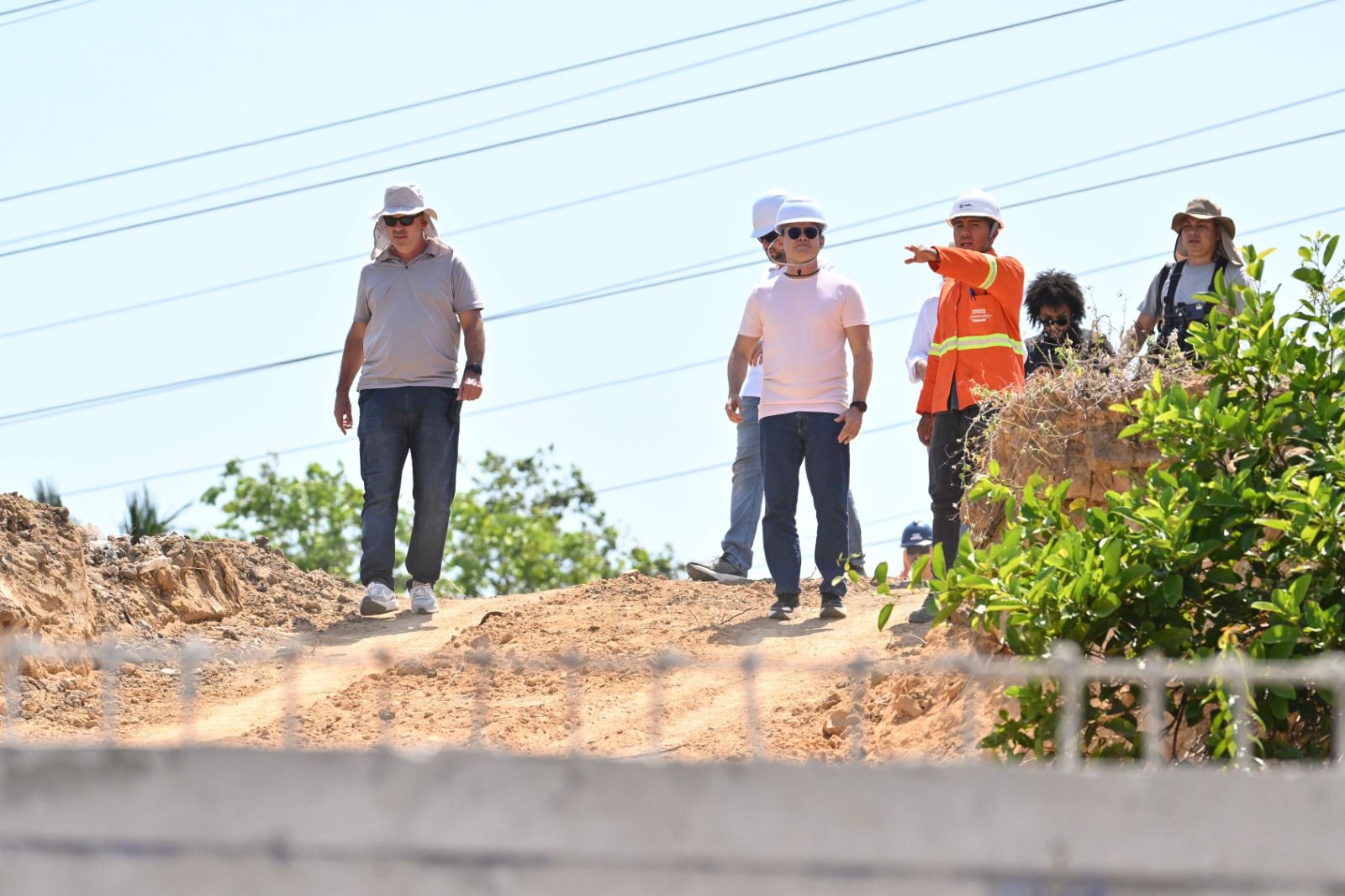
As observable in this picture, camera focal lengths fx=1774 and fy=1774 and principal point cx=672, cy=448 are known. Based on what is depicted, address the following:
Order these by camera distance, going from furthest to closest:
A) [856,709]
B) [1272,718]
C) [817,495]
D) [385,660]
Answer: [817,495] → [1272,718] → [856,709] → [385,660]

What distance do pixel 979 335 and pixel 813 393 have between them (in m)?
0.81

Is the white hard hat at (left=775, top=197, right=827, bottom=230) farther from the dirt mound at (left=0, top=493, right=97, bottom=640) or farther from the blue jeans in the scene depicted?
the dirt mound at (left=0, top=493, right=97, bottom=640)

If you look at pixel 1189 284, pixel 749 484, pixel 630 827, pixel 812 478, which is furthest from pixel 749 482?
Result: pixel 630 827

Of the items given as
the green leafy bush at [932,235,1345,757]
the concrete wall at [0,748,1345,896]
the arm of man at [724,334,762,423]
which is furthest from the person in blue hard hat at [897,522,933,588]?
the concrete wall at [0,748,1345,896]

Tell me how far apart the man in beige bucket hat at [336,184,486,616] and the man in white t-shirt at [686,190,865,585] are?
54.7 inches

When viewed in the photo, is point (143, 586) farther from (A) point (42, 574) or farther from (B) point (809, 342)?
(B) point (809, 342)

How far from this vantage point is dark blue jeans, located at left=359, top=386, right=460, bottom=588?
895 cm

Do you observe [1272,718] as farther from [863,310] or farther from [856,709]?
[863,310]

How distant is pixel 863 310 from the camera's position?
7.96 meters

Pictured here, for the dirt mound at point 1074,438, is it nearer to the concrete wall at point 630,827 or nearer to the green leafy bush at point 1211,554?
the green leafy bush at point 1211,554

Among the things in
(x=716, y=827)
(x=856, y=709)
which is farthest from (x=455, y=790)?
(x=856, y=709)

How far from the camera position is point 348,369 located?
9.21m

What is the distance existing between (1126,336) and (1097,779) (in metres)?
4.51

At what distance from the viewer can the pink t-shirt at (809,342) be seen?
25.9 feet
